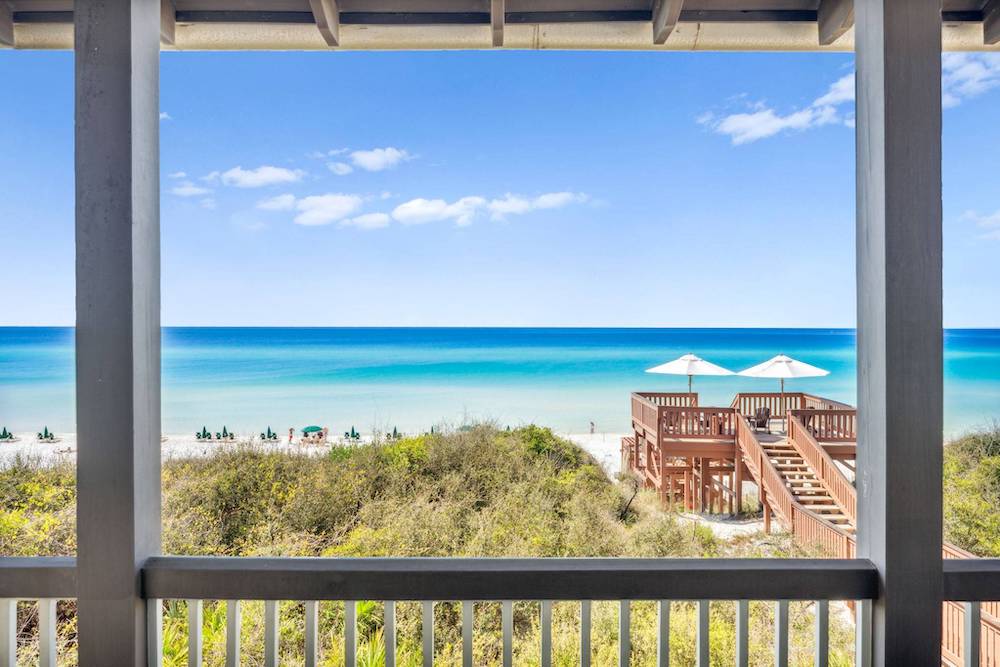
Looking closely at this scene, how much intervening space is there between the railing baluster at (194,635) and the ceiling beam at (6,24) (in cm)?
171

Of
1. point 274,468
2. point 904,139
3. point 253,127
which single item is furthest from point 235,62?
point 904,139

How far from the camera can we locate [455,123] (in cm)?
1155

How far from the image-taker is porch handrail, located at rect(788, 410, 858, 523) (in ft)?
11.9

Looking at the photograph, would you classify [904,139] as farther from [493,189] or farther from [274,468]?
[493,189]

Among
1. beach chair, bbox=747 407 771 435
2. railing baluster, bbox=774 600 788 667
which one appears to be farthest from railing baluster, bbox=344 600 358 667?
beach chair, bbox=747 407 771 435

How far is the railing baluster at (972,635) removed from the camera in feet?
3.59

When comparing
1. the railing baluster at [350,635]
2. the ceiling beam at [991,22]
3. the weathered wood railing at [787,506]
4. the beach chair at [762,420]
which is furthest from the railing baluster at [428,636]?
the beach chair at [762,420]

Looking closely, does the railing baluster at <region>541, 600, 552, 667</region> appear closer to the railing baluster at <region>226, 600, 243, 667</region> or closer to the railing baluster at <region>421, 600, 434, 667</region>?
the railing baluster at <region>421, 600, 434, 667</region>

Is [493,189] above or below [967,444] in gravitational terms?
above

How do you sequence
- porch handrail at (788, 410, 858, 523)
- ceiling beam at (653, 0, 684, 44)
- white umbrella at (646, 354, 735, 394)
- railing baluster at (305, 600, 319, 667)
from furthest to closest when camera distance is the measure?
1. white umbrella at (646, 354, 735, 394)
2. porch handrail at (788, 410, 858, 523)
3. ceiling beam at (653, 0, 684, 44)
4. railing baluster at (305, 600, 319, 667)

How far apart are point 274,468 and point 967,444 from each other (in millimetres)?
4524

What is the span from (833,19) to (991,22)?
49cm

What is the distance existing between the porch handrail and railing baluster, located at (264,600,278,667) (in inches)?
152

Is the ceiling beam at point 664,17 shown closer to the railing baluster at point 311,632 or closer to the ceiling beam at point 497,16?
the ceiling beam at point 497,16
